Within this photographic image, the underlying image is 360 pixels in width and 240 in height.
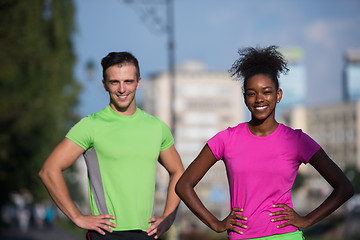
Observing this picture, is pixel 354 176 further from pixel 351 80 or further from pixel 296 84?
pixel 296 84

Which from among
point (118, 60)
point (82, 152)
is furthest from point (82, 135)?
point (118, 60)

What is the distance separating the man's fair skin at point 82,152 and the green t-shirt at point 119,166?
7cm

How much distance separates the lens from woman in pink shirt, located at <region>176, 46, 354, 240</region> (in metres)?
4.18

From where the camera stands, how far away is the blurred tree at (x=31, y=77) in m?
14.1

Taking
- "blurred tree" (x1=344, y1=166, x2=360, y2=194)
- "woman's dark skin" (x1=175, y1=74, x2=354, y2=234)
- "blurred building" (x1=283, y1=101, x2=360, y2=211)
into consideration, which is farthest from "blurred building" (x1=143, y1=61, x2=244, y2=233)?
"woman's dark skin" (x1=175, y1=74, x2=354, y2=234)

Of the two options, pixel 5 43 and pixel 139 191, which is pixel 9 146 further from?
pixel 139 191

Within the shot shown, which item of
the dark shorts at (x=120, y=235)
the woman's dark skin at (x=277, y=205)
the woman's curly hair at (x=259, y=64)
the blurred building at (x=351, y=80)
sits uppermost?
the blurred building at (x=351, y=80)

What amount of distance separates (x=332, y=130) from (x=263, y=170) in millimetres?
147408

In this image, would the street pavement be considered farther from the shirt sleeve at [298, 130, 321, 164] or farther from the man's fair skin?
the shirt sleeve at [298, 130, 321, 164]

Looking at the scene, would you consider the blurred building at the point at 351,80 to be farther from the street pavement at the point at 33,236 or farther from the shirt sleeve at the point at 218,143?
the shirt sleeve at the point at 218,143

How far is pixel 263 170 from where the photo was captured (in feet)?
13.8

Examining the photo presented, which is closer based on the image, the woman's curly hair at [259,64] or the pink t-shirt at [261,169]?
the pink t-shirt at [261,169]

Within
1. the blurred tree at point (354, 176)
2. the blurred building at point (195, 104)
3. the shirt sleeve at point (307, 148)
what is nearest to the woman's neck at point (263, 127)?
the shirt sleeve at point (307, 148)

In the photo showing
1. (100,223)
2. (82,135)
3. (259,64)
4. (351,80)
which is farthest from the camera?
(351,80)
